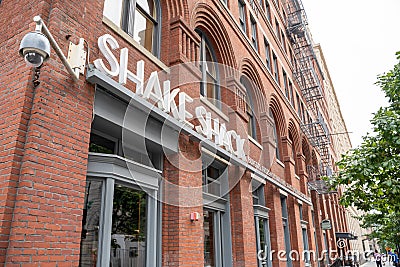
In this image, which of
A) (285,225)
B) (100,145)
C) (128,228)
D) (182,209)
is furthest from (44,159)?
(285,225)

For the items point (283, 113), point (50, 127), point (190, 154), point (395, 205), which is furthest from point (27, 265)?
point (283, 113)

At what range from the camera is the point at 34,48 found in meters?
3.36

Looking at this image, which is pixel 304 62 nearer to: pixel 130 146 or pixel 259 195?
pixel 259 195

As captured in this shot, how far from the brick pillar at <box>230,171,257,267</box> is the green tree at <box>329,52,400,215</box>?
11.2 feet

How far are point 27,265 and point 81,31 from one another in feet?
11.2

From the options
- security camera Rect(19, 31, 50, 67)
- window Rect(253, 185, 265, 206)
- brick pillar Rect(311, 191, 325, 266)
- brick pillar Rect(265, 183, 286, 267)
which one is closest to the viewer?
security camera Rect(19, 31, 50, 67)

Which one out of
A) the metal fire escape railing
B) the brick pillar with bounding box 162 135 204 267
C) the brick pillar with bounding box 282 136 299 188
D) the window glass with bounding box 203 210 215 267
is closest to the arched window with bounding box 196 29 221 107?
the brick pillar with bounding box 162 135 204 267

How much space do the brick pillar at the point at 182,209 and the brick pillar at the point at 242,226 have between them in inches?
100

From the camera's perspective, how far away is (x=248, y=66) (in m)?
13.7

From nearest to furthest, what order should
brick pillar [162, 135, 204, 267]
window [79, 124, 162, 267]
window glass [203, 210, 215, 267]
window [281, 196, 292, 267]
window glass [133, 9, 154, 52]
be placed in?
window [79, 124, 162, 267], brick pillar [162, 135, 204, 267], window glass [133, 9, 154, 52], window glass [203, 210, 215, 267], window [281, 196, 292, 267]

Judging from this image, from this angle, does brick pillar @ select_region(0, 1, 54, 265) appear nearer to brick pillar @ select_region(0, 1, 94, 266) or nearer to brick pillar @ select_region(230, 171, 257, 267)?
brick pillar @ select_region(0, 1, 94, 266)

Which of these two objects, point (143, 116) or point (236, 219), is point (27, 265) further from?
point (236, 219)

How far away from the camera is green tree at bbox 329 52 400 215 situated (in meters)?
9.98

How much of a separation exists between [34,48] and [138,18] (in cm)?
455
